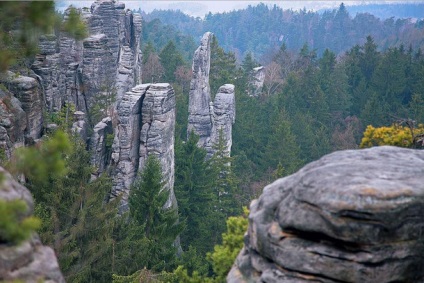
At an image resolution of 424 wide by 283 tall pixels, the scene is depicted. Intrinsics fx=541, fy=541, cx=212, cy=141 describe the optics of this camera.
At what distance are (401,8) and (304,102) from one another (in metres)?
169

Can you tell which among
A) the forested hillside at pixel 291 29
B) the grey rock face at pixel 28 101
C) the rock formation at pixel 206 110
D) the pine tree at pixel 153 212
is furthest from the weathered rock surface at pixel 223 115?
the forested hillside at pixel 291 29

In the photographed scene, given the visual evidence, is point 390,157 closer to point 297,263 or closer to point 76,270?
point 297,263

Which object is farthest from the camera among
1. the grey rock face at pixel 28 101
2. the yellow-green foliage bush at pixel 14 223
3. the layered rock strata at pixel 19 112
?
the grey rock face at pixel 28 101

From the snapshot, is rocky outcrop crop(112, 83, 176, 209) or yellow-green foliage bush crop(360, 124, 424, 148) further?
rocky outcrop crop(112, 83, 176, 209)

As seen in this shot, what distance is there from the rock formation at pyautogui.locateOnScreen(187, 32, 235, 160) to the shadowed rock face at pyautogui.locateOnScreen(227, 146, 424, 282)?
989 inches

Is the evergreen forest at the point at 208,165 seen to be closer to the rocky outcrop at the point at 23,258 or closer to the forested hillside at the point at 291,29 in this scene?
the rocky outcrop at the point at 23,258

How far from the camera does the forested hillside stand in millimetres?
128625

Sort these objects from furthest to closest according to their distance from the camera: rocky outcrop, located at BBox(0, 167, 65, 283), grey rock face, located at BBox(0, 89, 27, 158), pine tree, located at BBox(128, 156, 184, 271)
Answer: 1. pine tree, located at BBox(128, 156, 184, 271)
2. grey rock face, located at BBox(0, 89, 27, 158)
3. rocky outcrop, located at BBox(0, 167, 65, 283)

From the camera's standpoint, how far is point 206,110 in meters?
36.7

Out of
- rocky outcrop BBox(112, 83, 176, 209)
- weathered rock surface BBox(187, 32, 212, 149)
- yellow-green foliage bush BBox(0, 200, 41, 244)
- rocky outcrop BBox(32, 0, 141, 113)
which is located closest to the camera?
yellow-green foliage bush BBox(0, 200, 41, 244)

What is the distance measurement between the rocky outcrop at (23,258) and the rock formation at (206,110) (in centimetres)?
2723

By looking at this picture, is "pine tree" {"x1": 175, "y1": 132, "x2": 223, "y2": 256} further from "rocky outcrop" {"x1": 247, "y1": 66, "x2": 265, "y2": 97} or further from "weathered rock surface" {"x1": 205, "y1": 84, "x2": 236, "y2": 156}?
"rocky outcrop" {"x1": 247, "y1": 66, "x2": 265, "y2": 97}

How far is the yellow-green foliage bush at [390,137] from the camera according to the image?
15812 mm

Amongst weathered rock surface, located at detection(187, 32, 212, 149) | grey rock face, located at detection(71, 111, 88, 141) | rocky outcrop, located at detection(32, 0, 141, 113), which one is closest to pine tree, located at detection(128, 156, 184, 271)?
grey rock face, located at detection(71, 111, 88, 141)
